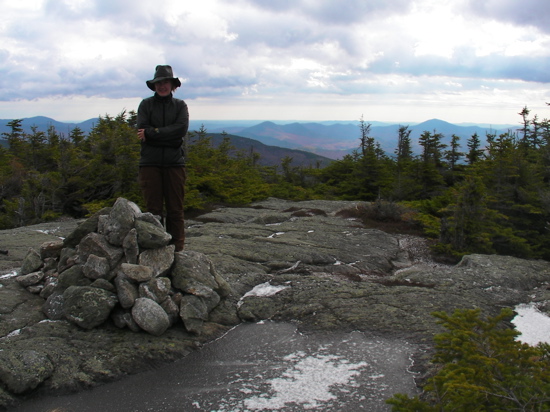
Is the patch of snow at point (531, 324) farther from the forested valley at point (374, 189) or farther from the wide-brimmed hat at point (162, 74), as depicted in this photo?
the wide-brimmed hat at point (162, 74)

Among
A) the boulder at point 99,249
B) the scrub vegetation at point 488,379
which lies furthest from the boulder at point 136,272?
the scrub vegetation at point 488,379

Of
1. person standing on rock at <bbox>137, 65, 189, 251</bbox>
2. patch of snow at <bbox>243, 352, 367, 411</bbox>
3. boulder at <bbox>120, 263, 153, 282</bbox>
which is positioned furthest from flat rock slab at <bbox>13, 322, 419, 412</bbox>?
person standing on rock at <bbox>137, 65, 189, 251</bbox>

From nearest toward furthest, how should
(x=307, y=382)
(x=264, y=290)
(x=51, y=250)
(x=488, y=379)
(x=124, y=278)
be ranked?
(x=488, y=379) → (x=307, y=382) → (x=124, y=278) → (x=51, y=250) → (x=264, y=290)

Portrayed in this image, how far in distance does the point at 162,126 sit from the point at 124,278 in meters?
2.91

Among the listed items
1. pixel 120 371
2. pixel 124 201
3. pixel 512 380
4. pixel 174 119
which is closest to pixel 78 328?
pixel 120 371

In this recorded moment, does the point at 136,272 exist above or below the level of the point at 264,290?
above

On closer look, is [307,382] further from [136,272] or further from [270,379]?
[136,272]

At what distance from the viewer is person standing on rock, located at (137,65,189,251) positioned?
7117mm

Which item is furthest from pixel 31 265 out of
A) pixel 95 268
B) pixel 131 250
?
pixel 131 250

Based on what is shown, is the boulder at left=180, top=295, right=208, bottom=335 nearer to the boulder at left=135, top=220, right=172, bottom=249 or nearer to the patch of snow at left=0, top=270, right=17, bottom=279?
the boulder at left=135, top=220, right=172, bottom=249

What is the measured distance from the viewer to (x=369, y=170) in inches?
1190

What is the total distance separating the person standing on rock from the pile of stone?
0.73m

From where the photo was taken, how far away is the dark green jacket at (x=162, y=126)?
7.17 meters

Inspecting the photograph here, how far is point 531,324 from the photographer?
21.6ft
